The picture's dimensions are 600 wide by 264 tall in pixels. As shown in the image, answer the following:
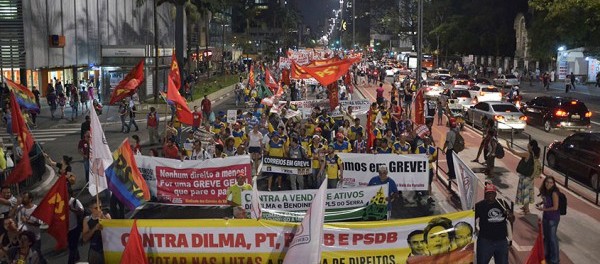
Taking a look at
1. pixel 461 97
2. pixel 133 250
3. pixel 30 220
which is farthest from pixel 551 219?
pixel 461 97

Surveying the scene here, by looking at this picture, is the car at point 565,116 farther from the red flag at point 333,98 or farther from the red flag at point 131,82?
the red flag at point 131,82

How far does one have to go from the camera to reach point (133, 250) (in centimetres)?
795

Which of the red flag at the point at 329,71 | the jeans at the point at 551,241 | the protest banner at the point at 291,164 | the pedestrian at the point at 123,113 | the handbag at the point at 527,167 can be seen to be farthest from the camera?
the pedestrian at the point at 123,113

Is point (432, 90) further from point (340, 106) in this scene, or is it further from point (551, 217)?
point (551, 217)

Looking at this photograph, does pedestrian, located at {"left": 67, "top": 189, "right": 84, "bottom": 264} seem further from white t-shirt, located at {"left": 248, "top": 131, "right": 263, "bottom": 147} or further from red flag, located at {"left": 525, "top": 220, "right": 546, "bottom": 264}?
white t-shirt, located at {"left": 248, "top": 131, "right": 263, "bottom": 147}

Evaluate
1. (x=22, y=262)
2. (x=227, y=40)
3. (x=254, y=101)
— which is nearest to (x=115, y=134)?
(x=254, y=101)

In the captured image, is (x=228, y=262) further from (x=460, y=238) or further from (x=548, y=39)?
(x=548, y=39)

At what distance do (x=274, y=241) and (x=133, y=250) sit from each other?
1.73 metres

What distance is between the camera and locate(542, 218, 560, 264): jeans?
10289mm

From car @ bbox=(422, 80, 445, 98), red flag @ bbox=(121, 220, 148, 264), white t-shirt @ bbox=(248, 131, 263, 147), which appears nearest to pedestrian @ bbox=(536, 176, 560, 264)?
red flag @ bbox=(121, 220, 148, 264)

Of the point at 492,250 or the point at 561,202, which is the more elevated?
the point at 561,202

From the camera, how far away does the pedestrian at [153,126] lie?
23141 mm

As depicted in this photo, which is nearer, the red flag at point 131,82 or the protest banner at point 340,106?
the red flag at point 131,82

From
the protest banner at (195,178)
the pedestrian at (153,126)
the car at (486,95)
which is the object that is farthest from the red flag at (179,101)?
the car at (486,95)
